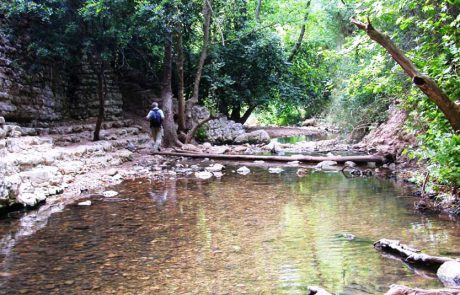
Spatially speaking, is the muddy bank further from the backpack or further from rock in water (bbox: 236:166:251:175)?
the backpack

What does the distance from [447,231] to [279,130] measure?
2223cm

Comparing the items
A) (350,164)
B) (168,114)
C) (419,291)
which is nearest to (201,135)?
(168,114)

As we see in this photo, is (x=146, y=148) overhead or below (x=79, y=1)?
below

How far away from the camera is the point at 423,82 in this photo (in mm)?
5125

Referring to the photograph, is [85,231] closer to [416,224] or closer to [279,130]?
[416,224]

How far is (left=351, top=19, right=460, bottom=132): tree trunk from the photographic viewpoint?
5.12 m

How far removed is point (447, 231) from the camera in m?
5.19

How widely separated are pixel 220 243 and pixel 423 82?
3.19 m

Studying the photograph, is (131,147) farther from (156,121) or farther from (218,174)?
(218,174)

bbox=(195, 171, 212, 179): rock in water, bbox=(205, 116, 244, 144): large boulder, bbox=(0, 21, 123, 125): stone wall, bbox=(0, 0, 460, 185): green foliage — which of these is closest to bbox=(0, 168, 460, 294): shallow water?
bbox=(0, 0, 460, 185): green foliage

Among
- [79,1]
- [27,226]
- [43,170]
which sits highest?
[79,1]

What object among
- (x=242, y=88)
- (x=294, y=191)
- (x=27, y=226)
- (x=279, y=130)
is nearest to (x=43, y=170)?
(x=27, y=226)

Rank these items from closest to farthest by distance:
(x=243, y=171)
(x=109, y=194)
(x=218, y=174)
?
(x=109, y=194)
(x=218, y=174)
(x=243, y=171)

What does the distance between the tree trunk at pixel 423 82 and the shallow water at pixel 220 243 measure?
58.3 inches
